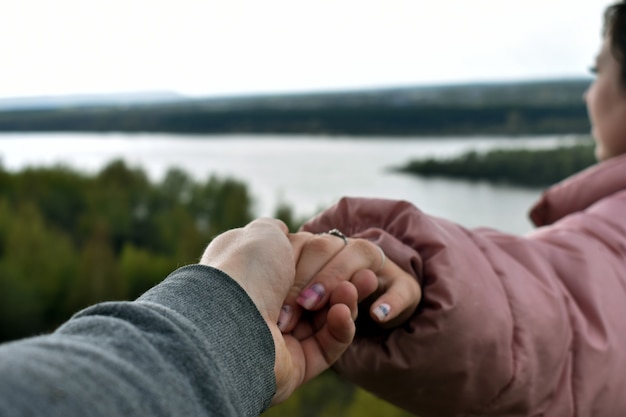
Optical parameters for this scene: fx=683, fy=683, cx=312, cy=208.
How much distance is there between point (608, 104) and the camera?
0.88 metres

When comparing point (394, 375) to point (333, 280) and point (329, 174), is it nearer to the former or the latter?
point (333, 280)

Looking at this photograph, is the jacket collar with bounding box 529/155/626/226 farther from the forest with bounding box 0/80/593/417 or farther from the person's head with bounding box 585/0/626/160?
the forest with bounding box 0/80/593/417

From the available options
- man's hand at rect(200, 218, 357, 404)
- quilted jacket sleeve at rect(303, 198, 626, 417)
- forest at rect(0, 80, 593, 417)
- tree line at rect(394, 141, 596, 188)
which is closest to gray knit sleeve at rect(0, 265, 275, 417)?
man's hand at rect(200, 218, 357, 404)

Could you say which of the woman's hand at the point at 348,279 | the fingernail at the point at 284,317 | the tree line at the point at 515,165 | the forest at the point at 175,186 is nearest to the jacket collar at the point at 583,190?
the woman's hand at the point at 348,279

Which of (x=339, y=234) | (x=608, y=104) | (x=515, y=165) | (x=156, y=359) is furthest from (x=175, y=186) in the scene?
(x=156, y=359)

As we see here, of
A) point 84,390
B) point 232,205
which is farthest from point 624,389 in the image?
point 232,205

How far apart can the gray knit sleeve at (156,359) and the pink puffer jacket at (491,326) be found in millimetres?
203

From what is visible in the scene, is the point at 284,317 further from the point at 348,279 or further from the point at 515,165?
the point at 515,165

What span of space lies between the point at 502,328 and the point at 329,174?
5.67 meters

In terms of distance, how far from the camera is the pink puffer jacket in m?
0.59

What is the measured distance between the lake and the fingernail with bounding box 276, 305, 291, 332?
6.7 inches

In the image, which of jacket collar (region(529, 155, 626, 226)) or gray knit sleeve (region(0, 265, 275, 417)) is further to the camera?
jacket collar (region(529, 155, 626, 226))

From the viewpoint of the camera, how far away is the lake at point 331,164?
415cm

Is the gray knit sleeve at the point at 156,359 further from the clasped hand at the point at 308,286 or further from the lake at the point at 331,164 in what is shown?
the lake at the point at 331,164
